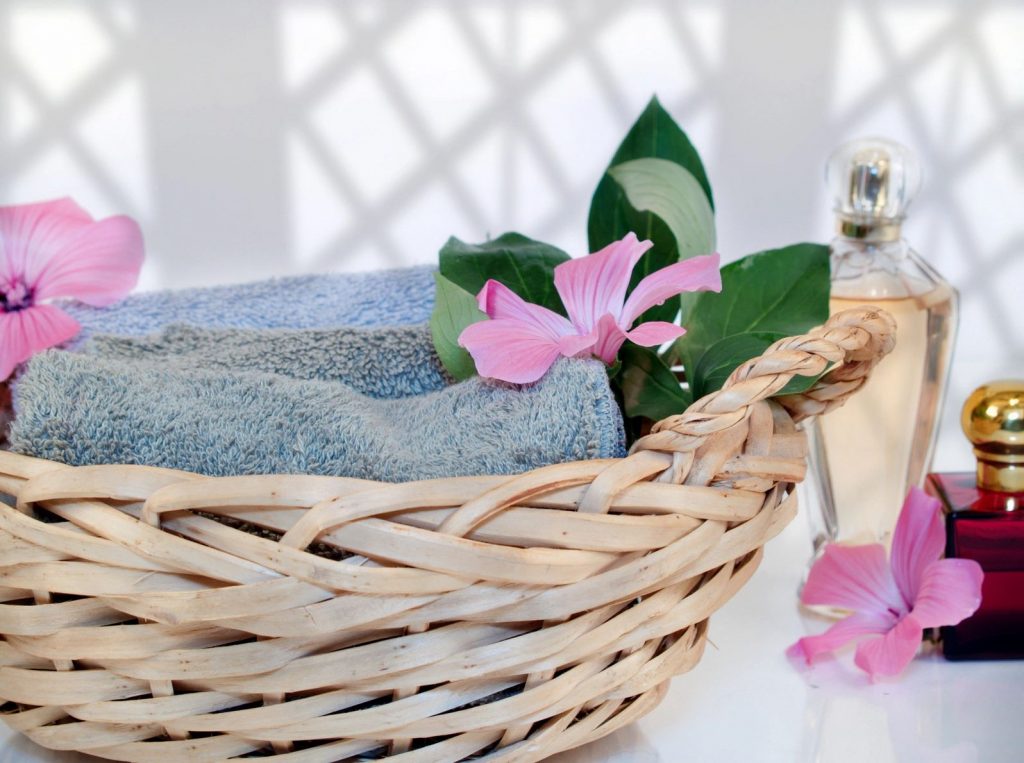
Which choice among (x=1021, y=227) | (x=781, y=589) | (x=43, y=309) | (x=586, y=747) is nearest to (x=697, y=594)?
(x=586, y=747)

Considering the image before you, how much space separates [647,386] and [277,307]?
0.21 metres

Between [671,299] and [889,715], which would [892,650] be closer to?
[889,715]

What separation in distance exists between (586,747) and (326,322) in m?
0.25

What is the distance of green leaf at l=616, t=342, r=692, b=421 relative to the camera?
19.1 inches

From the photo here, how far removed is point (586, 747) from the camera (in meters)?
0.48

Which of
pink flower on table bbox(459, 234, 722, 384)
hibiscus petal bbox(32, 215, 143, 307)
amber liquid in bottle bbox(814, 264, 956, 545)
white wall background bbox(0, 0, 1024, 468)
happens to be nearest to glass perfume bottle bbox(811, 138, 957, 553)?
amber liquid in bottle bbox(814, 264, 956, 545)

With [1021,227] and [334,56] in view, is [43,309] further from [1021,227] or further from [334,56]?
[1021,227]

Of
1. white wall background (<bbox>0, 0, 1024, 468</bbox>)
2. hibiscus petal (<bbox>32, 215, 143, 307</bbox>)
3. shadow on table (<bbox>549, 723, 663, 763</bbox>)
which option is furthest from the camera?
white wall background (<bbox>0, 0, 1024, 468</bbox>)

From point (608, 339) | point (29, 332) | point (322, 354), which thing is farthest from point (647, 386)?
point (29, 332)

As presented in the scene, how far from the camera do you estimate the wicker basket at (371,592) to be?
371 millimetres

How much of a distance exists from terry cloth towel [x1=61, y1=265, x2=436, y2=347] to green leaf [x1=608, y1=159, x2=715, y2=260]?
4.8 inches

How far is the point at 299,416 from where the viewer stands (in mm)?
426

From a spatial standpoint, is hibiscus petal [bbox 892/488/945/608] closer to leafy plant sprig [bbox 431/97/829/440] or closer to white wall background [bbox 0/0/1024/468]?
leafy plant sprig [bbox 431/97/829/440]

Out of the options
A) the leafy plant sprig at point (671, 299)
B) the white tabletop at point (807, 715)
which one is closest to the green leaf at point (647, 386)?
the leafy plant sprig at point (671, 299)
